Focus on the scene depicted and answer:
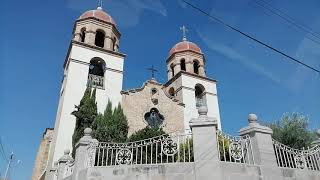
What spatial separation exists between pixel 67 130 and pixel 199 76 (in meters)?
12.3

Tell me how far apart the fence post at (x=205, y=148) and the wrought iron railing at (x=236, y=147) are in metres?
0.44

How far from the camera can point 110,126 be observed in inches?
679

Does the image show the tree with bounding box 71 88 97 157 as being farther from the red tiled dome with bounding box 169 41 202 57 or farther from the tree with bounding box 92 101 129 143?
the red tiled dome with bounding box 169 41 202 57

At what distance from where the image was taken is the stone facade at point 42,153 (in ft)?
67.8

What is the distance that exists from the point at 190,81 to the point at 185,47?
3776 millimetres

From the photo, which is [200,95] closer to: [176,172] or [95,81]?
[95,81]

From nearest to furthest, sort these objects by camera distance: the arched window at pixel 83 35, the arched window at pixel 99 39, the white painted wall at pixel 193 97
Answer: the arched window at pixel 83 35 < the arched window at pixel 99 39 < the white painted wall at pixel 193 97

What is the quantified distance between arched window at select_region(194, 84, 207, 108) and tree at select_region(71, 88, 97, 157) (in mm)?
9910

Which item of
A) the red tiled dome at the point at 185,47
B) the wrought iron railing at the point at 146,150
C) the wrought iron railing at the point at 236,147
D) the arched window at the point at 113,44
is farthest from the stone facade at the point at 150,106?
the wrought iron railing at the point at 236,147

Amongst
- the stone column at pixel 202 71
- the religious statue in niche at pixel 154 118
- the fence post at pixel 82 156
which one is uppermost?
the stone column at pixel 202 71

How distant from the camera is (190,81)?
2477 cm

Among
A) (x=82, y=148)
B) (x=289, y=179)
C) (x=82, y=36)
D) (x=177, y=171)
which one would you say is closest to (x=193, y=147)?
(x=177, y=171)

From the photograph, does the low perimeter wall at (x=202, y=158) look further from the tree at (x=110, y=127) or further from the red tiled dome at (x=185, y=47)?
the red tiled dome at (x=185, y=47)

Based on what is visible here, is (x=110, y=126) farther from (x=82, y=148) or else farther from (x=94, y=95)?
(x=82, y=148)
